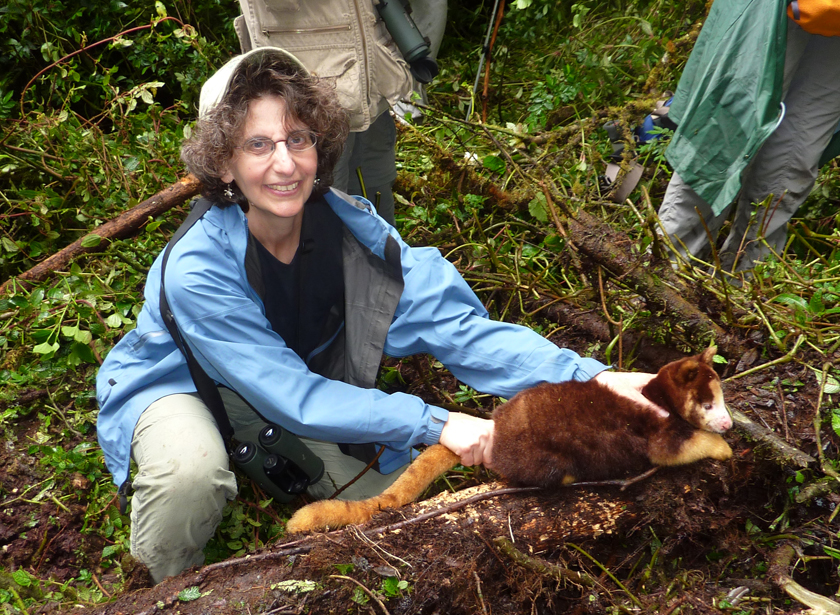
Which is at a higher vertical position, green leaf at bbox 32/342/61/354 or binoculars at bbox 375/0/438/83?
binoculars at bbox 375/0/438/83

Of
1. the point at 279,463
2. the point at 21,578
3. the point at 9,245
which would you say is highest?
the point at 9,245

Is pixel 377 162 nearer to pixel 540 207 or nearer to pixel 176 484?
pixel 540 207

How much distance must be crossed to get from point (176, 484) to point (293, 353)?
0.62 meters

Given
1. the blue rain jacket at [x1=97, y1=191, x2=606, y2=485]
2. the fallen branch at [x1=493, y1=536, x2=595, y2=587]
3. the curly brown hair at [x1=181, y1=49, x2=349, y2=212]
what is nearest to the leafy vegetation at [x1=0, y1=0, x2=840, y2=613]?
the fallen branch at [x1=493, y1=536, x2=595, y2=587]

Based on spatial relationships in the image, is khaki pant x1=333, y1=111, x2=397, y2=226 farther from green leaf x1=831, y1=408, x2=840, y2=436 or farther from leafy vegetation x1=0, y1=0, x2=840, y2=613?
green leaf x1=831, y1=408, x2=840, y2=436

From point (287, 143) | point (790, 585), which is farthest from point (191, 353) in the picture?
point (790, 585)

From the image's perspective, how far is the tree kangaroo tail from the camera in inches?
84.7

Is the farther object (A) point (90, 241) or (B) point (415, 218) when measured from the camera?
(B) point (415, 218)

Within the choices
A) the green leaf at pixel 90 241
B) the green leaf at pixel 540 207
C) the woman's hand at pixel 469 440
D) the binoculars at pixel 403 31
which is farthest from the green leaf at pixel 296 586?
the binoculars at pixel 403 31

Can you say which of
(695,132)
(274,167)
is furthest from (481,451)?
(695,132)

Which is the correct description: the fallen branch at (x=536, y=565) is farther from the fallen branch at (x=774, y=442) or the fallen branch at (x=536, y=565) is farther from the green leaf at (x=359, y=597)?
the fallen branch at (x=774, y=442)

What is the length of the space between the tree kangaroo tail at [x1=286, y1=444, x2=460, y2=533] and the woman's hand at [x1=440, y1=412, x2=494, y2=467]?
0.05 meters

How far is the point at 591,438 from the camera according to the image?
7.30 ft

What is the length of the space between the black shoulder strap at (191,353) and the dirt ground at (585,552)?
0.63 m
